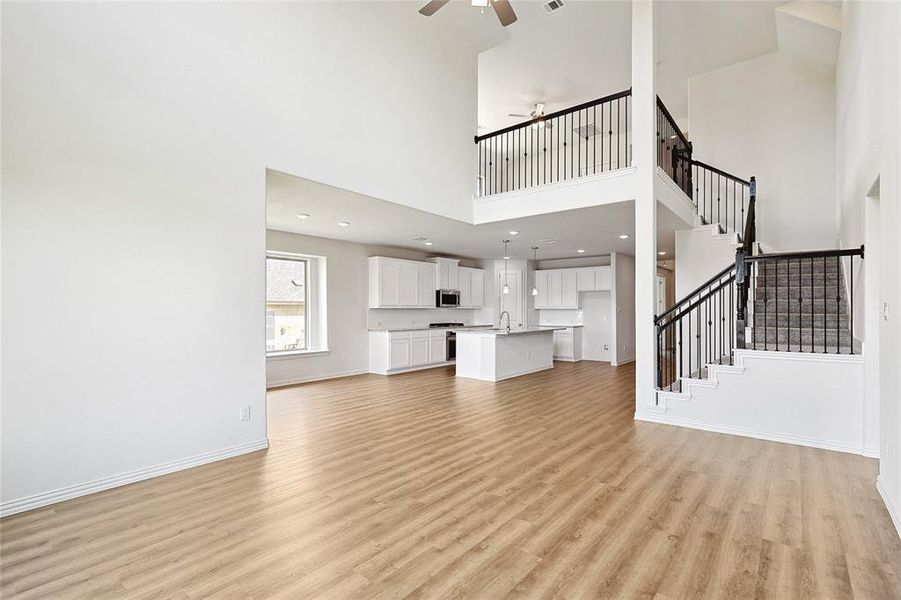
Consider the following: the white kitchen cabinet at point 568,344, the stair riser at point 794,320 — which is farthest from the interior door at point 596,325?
the stair riser at point 794,320

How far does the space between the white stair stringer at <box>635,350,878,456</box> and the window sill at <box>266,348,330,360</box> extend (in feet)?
18.5

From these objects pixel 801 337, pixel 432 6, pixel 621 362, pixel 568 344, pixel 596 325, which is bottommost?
pixel 621 362

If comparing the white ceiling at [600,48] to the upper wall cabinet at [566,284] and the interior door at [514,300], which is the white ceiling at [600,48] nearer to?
the upper wall cabinet at [566,284]

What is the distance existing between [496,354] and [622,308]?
4376 millimetres

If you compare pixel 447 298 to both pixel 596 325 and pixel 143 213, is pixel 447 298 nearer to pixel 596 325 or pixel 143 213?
pixel 596 325

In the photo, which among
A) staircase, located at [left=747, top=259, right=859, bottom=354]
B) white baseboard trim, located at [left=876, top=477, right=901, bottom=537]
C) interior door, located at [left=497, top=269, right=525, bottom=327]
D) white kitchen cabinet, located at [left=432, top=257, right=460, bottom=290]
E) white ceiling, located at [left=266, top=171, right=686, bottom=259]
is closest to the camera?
white baseboard trim, located at [left=876, top=477, right=901, bottom=537]

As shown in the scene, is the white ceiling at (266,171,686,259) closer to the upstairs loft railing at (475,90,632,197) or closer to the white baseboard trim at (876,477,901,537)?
the upstairs loft railing at (475,90,632,197)

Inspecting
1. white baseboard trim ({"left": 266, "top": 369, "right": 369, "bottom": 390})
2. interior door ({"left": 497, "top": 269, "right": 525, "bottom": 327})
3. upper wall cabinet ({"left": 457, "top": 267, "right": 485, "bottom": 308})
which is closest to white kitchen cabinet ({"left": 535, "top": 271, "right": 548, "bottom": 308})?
interior door ({"left": 497, "top": 269, "right": 525, "bottom": 327})

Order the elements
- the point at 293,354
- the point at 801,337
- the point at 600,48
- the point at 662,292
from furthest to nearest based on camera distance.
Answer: the point at 662,292, the point at 293,354, the point at 600,48, the point at 801,337

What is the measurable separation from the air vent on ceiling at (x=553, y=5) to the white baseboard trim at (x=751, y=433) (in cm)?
542

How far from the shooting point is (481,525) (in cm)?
268

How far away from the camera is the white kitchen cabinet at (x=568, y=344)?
10.8m

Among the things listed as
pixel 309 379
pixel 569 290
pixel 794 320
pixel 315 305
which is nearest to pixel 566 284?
pixel 569 290

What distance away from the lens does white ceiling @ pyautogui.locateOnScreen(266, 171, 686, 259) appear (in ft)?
17.3
